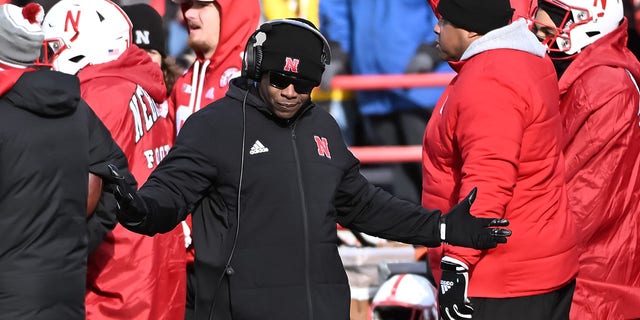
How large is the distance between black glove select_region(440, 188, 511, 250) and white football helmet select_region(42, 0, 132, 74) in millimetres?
1866

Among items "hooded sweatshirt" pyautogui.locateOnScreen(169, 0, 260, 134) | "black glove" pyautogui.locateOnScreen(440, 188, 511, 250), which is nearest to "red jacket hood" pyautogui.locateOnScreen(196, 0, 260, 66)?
"hooded sweatshirt" pyautogui.locateOnScreen(169, 0, 260, 134)

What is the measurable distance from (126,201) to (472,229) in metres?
1.19

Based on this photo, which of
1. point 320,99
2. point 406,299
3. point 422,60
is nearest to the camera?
point 406,299

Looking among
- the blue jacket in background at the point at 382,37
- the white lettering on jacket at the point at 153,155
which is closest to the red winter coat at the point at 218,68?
the white lettering on jacket at the point at 153,155

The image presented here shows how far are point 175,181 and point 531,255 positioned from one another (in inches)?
56.2

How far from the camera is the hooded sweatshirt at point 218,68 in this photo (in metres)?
6.42

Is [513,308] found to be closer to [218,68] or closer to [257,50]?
[257,50]

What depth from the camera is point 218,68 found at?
21.3 feet

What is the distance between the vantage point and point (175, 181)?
4395mm

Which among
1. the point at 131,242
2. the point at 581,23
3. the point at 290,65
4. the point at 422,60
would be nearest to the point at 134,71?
the point at 131,242

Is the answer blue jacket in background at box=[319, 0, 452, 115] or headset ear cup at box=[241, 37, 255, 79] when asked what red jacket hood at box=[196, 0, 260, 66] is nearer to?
headset ear cup at box=[241, 37, 255, 79]

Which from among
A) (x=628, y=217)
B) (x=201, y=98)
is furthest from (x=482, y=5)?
(x=201, y=98)

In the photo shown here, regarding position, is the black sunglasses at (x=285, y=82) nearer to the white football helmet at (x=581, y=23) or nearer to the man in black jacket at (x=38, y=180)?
the man in black jacket at (x=38, y=180)

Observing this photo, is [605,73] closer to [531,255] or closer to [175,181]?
[531,255]
